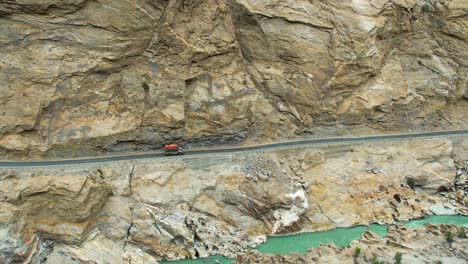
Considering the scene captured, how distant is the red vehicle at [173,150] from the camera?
101 ft

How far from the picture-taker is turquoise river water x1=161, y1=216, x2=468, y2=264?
2823 cm

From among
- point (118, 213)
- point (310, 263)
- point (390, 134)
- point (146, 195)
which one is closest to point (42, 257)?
point (118, 213)

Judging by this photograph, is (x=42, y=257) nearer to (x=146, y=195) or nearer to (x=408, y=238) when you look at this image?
(x=146, y=195)

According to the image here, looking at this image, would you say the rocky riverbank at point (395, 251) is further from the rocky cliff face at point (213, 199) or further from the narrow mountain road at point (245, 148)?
the narrow mountain road at point (245, 148)

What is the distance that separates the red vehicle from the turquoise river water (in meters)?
7.56

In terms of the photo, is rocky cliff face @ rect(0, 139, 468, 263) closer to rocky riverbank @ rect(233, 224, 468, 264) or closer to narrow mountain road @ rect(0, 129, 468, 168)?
narrow mountain road @ rect(0, 129, 468, 168)

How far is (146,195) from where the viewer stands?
29.0 meters

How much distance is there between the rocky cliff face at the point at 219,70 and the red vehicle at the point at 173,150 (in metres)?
0.90

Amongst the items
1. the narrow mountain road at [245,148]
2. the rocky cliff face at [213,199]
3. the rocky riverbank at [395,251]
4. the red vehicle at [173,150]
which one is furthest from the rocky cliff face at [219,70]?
the rocky riverbank at [395,251]

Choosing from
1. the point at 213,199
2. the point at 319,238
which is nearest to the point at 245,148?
the point at 213,199

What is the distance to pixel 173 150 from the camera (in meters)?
31.2

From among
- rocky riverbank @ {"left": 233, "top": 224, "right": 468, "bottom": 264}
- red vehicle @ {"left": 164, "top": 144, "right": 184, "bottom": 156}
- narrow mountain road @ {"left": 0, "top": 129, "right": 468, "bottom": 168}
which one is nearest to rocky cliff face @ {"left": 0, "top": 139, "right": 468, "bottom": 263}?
narrow mountain road @ {"left": 0, "top": 129, "right": 468, "bottom": 168}

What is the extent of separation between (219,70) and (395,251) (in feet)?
54.5

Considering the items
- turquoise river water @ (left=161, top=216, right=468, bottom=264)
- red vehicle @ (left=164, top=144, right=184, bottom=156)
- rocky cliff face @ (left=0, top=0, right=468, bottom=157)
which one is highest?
rocky cliff face @ (left=0, top=0, right=468, bottom=157)
